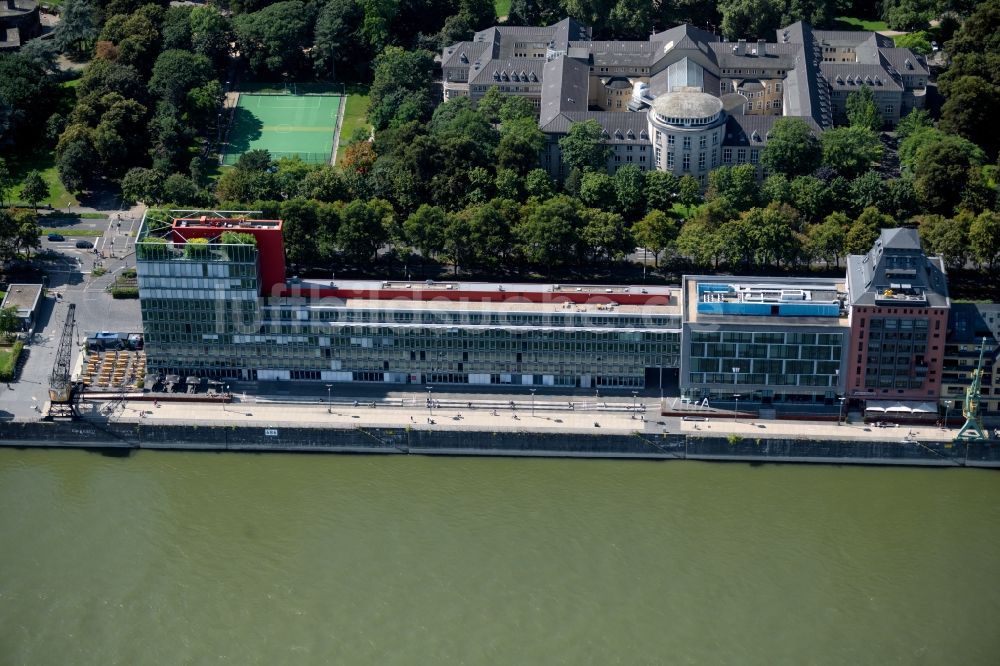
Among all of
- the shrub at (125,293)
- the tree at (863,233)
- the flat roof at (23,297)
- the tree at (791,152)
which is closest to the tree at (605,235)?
the tree at (791,152)

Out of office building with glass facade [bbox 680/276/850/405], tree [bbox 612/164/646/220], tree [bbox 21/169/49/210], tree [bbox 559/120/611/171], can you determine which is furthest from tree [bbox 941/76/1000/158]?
tree [bbox 21/169/49/210]

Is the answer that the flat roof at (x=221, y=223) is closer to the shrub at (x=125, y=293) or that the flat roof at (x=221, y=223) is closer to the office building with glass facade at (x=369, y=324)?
the office building with glass facade at (x=369, y=324)

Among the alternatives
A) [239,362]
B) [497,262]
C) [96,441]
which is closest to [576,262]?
[497,262]

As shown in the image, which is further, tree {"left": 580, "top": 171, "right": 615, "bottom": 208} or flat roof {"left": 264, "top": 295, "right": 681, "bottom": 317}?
tree {"left": 580, "top": 171, "right": 615, "bottom": 208}

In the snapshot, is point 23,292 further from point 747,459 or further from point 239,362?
point 747,459

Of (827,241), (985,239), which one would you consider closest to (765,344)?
(827,241)

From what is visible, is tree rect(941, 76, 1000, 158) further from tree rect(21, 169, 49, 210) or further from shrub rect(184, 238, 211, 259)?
tree rect(21, 169, 49, 210)

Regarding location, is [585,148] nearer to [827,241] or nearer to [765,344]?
[827,241]
